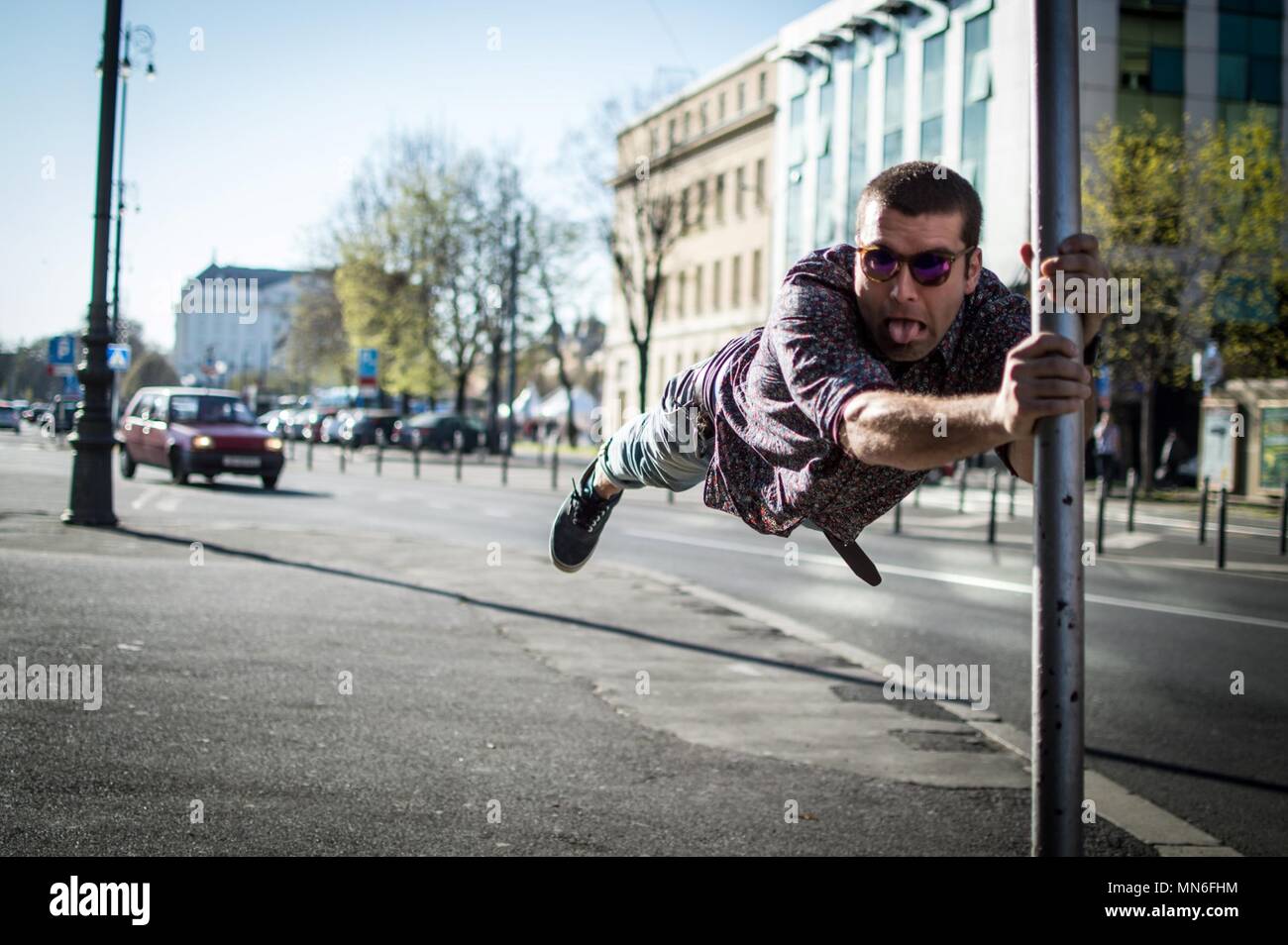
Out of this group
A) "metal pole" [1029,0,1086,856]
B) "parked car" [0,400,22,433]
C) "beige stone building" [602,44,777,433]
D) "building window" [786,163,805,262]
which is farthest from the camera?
"parked car" [0,400,22,433]

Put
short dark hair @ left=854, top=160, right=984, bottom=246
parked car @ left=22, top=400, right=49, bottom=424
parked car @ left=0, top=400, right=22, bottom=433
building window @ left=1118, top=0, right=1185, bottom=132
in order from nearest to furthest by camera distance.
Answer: short dark hair @ left=854, top=160, right=984, bottom=246, building window @ left=1118, top=0, right=1185, bottom=132, parked car @ left=0, top=400, right=22, bottom=433, parked car @ left=22, top=400, right=49, bottom=424

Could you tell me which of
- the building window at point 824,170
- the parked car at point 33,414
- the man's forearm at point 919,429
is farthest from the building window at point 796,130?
the man's forearm at point 919,429

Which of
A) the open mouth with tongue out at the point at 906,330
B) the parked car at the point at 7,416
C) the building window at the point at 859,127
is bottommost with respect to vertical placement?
the open mouth with tongue out at the point at 906,330

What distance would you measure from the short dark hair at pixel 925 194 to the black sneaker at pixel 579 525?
2.30 metres

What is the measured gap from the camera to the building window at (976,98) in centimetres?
3984

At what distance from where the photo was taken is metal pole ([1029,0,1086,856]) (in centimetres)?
216

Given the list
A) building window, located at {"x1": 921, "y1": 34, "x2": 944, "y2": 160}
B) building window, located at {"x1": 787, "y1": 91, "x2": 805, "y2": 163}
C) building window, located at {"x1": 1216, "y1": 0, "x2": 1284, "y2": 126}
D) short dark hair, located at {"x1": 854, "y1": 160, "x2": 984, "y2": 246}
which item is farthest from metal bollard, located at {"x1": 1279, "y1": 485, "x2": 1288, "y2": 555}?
building window, located at {"x1": 787, "y1": 91, "x2": 805, "y2": 163}

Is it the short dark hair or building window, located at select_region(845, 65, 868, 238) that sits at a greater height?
building window, located at select_region(845, 65, 868, 238)

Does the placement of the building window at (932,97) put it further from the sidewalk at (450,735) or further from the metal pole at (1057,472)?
the metal pole at (1057,472)

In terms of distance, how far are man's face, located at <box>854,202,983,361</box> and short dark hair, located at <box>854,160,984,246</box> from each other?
16 millimetres

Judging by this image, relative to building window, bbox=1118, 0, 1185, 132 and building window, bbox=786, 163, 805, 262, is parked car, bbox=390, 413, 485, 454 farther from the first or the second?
→ building window, bbox=1118, 0, 1185, 132

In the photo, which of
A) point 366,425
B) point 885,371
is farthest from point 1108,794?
point 366,425

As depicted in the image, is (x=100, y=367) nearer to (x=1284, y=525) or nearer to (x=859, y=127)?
(x=1284, y=525)
